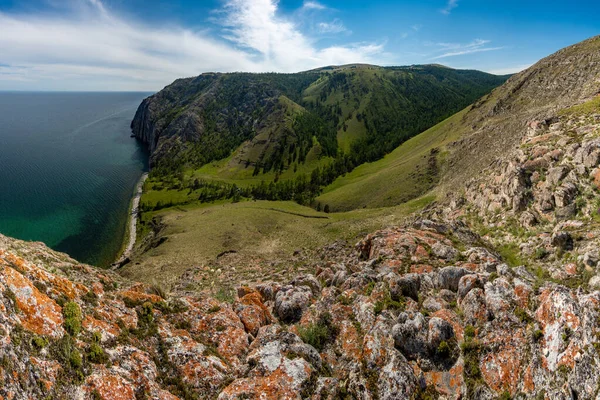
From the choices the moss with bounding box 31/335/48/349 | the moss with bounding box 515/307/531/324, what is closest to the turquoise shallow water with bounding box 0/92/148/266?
the moss with bounding box 31/335/48/349

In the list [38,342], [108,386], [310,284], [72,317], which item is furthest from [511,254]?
[38,342]

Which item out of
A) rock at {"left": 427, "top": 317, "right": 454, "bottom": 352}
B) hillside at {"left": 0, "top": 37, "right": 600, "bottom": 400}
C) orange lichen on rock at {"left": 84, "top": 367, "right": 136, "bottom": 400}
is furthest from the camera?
rock at {"left": 427, "top": 317, "right": 454, "bottom": 352}

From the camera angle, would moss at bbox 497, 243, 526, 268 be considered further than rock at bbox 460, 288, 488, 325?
Yes

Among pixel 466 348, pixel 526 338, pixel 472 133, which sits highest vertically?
pixel 472 133

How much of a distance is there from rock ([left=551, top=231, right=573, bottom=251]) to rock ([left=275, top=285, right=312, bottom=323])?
2260cm

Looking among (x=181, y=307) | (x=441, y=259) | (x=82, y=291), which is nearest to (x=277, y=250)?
(x=441, y=259)

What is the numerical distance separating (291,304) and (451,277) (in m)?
11.8

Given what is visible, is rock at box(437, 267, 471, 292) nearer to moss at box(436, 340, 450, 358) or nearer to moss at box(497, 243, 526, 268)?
moss at box(436, 340, 450, 358)

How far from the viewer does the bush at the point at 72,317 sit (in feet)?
36.9

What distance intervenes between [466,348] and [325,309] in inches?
342

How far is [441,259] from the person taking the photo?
88.3ft

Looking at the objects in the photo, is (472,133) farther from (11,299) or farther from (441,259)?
(11,299)

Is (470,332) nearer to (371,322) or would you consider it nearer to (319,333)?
(371,322)

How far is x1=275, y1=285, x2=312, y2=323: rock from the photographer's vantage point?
20938 millimetres
